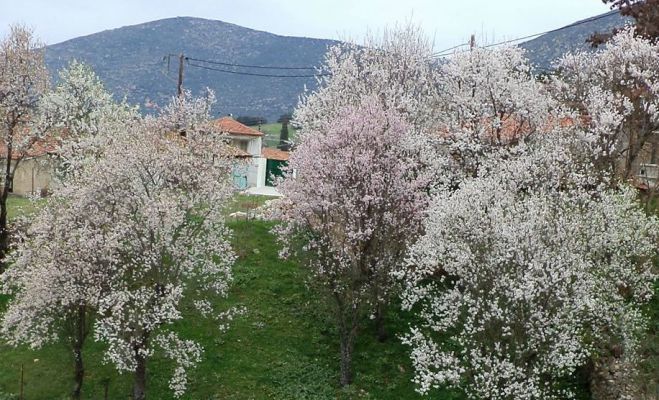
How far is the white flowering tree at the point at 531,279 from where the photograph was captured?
53.2ft

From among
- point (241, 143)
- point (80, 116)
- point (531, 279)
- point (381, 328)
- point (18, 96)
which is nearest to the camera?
point (531, 279)

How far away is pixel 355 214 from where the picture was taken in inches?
899

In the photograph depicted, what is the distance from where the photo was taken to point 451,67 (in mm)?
31953

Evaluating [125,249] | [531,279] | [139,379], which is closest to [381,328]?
[139,379]

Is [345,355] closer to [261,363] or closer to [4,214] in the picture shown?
[261,363]

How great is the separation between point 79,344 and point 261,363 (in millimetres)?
7250

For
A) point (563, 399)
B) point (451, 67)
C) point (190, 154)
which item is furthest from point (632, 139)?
point (190, 154)

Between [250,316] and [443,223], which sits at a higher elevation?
[443,223]

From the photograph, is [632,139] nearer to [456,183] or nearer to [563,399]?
[456,183]

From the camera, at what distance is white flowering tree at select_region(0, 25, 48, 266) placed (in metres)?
Result: 31.5

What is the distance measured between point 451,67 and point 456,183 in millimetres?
7469

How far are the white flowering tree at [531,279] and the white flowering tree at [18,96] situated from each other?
23327mm

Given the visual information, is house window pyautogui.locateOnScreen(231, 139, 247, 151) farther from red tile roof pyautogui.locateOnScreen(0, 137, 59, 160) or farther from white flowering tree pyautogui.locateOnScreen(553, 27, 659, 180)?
white flowering tree pyautogui.locateOnScreen(553, 27, 659, 180)

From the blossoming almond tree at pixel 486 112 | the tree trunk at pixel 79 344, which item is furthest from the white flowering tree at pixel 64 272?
the blossoming almond tree at pixel 486 112
